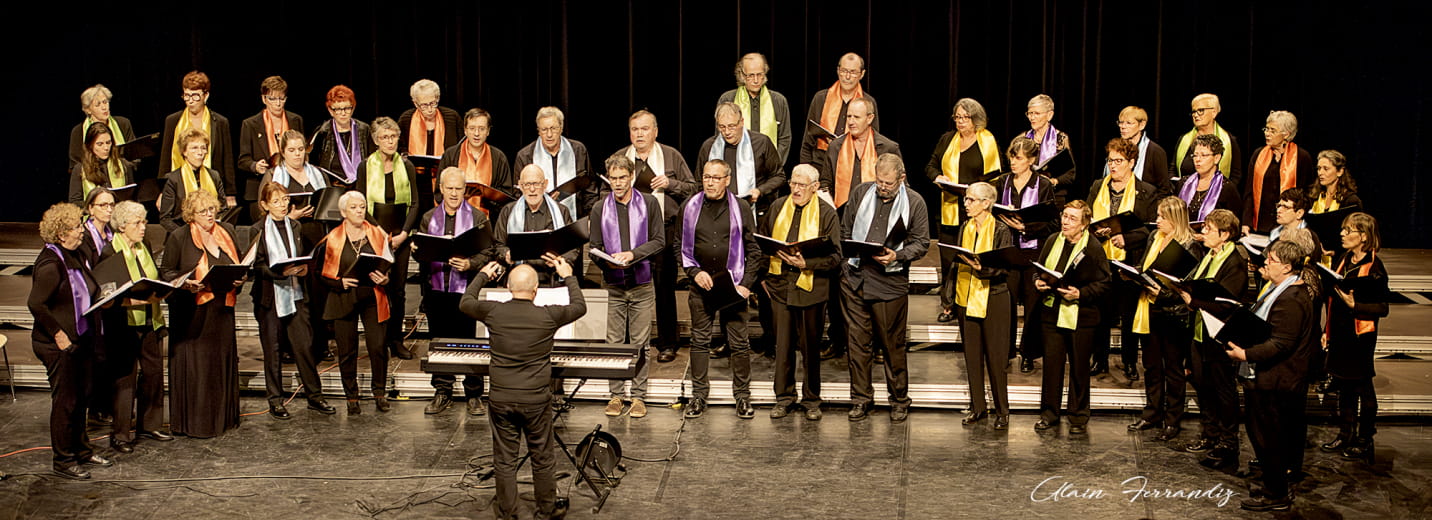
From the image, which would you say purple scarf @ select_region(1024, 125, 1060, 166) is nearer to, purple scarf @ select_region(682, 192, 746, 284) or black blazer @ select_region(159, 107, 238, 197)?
purple scarf @ select_region(682, 192, 746, 284)

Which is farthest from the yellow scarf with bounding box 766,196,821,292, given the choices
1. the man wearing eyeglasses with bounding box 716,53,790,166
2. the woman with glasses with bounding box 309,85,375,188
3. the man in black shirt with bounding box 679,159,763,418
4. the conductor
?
the woman with glasses with bounding box 309,85,375,188

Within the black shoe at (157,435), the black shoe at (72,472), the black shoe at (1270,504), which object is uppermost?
the black shoe at (157,435)

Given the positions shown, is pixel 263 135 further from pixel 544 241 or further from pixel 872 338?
pixel 872 338

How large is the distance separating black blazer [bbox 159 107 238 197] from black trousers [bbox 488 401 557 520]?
141 inches

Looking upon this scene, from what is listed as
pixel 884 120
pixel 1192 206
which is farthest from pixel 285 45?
pixel 1192 206

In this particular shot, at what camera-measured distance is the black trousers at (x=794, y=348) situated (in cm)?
709

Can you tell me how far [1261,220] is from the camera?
7766 millimetres

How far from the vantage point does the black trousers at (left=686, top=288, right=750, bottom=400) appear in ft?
23.4

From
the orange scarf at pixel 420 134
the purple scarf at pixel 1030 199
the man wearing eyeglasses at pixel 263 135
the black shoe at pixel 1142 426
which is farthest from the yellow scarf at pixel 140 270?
the black shoe at pixel 1142 426

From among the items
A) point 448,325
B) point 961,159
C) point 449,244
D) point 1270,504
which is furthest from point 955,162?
point 448,325

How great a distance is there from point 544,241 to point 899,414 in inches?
85.8

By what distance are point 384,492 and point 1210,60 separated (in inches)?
272

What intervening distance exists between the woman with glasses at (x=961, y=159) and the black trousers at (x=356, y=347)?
3.23 meters

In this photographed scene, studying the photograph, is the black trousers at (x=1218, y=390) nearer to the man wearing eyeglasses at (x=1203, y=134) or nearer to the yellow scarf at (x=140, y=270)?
Result: the man wearing eyeglasses at (x=1203, y=134)
